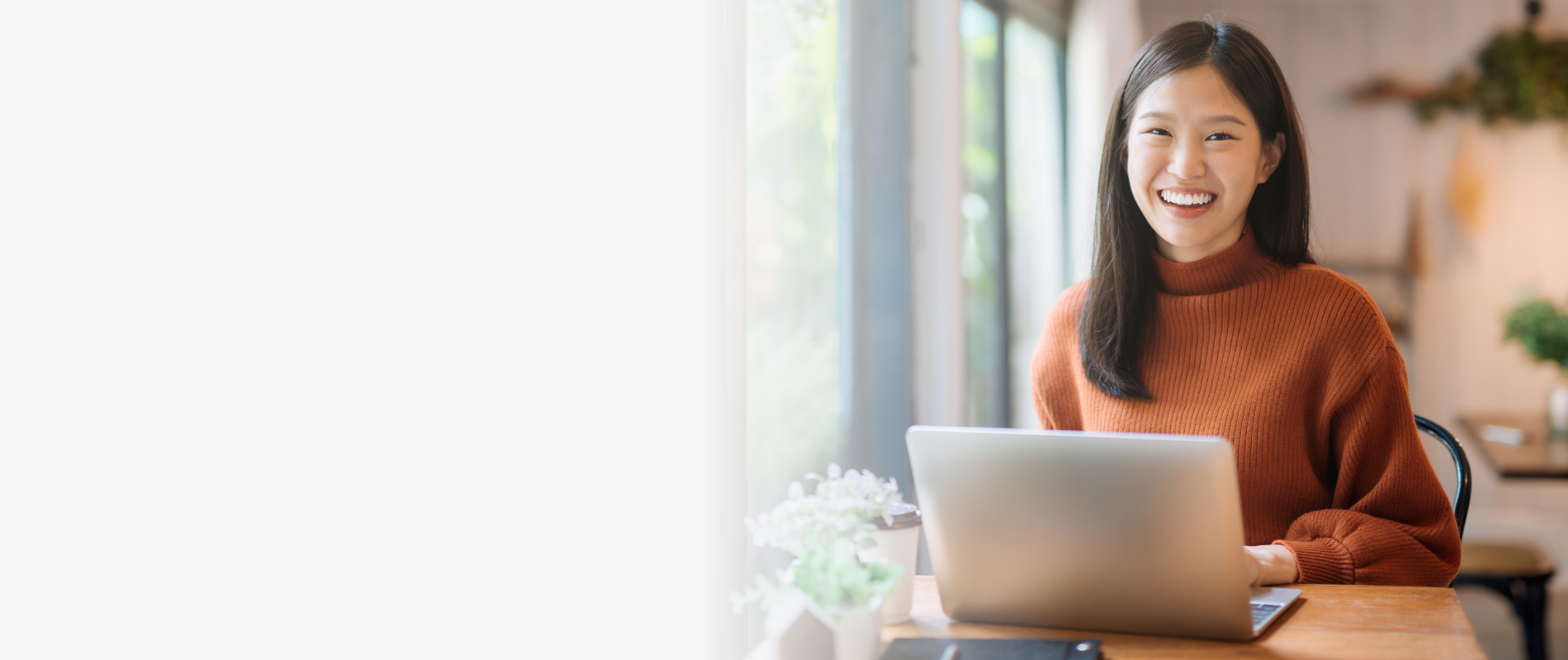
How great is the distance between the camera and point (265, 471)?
0.70m

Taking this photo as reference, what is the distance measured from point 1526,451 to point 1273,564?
2.46 m

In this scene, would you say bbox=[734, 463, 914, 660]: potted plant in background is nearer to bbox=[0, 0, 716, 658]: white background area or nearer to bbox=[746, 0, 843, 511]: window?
bbox=[0, 0, 716, 658]: white background area

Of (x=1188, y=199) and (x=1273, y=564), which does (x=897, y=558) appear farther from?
(x=1188, y=199)

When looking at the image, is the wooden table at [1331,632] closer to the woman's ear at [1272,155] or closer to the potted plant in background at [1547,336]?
the woman's ear at [1272,155]

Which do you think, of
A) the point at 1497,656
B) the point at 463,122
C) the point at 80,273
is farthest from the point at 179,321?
the point at 1497,656

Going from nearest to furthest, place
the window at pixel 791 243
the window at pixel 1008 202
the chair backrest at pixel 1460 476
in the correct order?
the chair backrest at pixel 1460 476 < the window at pixel 791 243 < the window at pixel 1008 202

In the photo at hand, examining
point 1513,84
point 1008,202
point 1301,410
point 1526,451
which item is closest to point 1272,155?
point 1301,410

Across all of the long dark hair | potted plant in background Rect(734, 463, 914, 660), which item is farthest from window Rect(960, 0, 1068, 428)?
potted plant in background Rect(734, 463, 914, 660)

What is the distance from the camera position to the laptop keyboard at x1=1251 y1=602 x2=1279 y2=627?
0.96 metres

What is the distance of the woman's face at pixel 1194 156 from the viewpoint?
1.23m

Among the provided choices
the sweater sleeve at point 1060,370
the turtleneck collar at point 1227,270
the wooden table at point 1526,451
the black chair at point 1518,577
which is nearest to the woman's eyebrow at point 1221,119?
the turtleneck collar at point 1227,270

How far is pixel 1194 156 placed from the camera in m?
1.23

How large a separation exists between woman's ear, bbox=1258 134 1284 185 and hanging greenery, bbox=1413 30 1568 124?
3638 millimetres

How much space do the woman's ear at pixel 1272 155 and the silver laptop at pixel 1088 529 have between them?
1.89 ft
